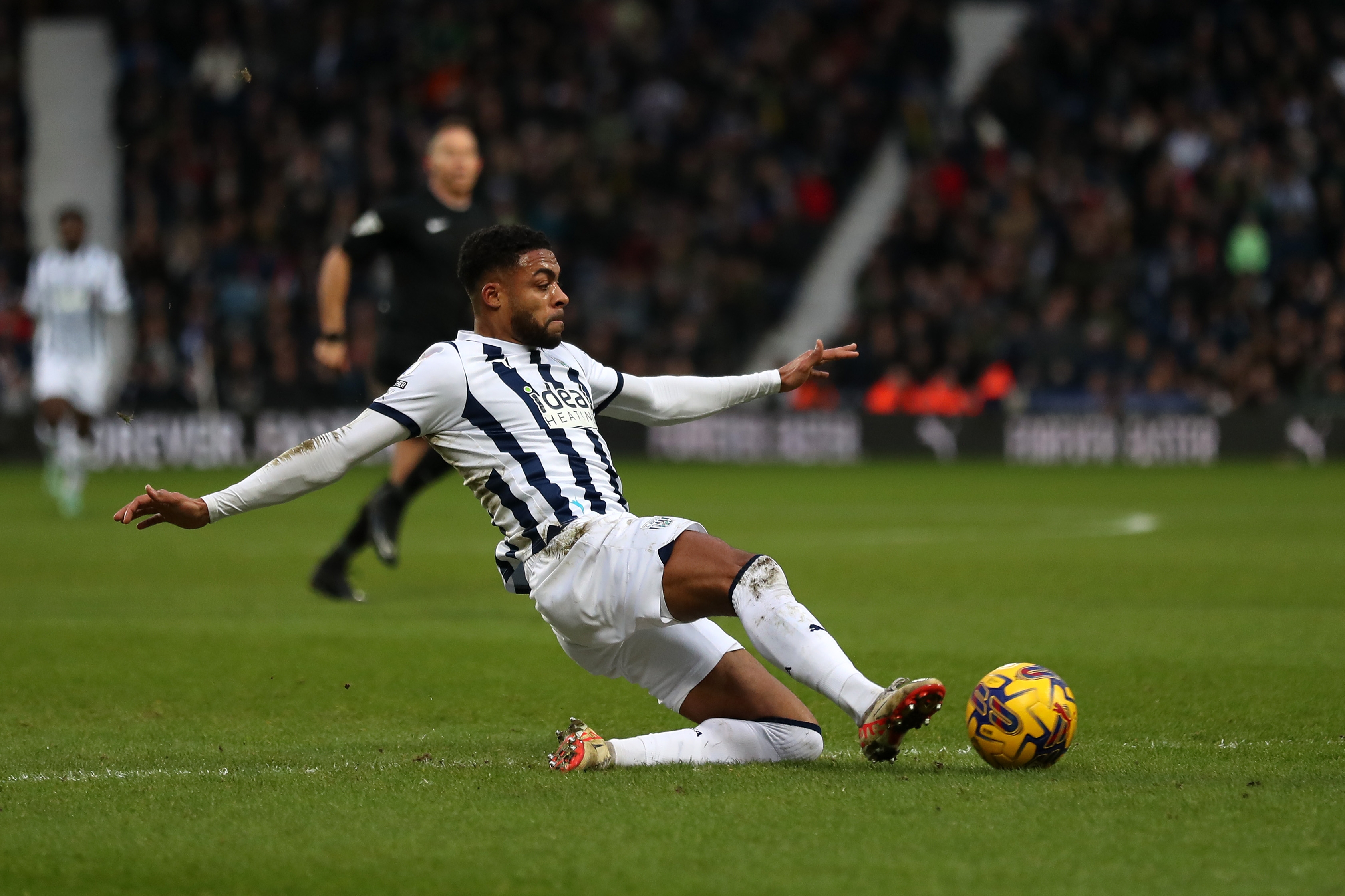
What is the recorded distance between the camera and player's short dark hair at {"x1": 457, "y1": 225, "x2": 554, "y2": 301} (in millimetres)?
5156

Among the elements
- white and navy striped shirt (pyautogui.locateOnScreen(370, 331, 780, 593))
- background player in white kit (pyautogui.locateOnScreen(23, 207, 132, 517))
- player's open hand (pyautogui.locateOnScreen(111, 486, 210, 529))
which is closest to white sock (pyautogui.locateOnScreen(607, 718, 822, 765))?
white and navy striped shirt (pyautogui.locateOnScreen(370, 331, 780, 593))

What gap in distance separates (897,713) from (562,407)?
4.35ft

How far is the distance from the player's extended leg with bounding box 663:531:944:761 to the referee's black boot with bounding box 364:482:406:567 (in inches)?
172

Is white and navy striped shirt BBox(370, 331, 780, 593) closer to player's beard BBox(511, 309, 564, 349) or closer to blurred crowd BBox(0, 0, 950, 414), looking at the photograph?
player's beard BBox(511, 309, 564, 349)

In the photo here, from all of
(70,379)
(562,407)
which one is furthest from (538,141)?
(562,407)

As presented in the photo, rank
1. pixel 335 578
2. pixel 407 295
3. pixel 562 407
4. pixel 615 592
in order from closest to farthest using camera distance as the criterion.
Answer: pixel 615 592 < pixel 562 407 < pixel 335 578 < pixel 407 295

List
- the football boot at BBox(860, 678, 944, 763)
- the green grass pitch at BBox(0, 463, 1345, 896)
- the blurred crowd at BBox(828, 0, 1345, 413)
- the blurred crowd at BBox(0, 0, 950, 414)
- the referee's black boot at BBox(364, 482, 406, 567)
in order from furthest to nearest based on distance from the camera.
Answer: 1. the blurred crowd at BBox(0, 0, 950, 414)
2. the blurred crowd at BBox(828, 0, 1345, 413)
3. the referee's black boot at BBox(364, 482, 406, 567)
4. the football boot at BBox(860, 678, 944, 763)
5. the green grass pitch at BBox(0, 463, 1345, 896)

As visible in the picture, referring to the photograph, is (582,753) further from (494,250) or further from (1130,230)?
(1130,230)

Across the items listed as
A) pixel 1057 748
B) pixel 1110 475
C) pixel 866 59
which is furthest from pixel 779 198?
pixel 1057 748

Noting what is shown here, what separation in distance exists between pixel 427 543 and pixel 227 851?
27.8ft

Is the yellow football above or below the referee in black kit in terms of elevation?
below

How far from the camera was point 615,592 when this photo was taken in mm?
4773

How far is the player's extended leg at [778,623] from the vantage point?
4605 mm

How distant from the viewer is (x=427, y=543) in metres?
12.4
